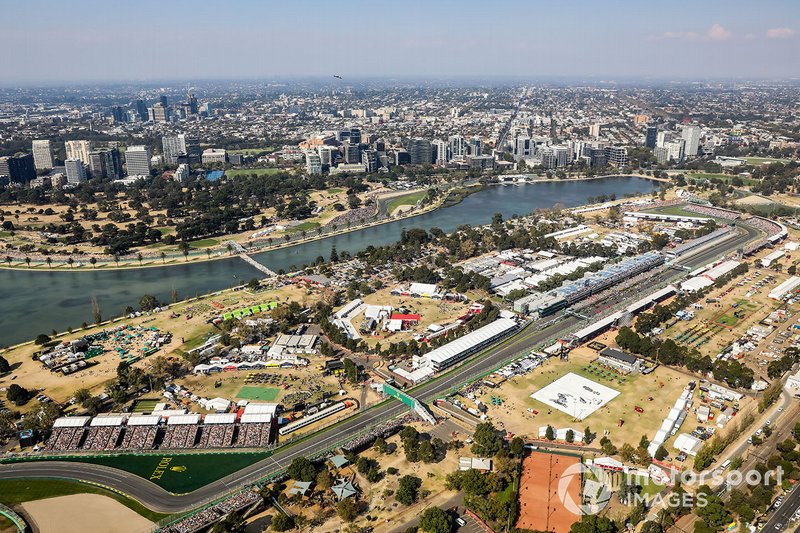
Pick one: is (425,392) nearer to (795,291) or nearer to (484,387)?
(484,387)

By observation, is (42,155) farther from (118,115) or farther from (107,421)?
(107,421)

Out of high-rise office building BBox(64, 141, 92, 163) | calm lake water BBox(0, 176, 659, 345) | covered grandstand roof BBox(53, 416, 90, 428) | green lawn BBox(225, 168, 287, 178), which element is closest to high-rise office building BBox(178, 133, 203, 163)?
green lawn BBox(225, 168, 287, 178)

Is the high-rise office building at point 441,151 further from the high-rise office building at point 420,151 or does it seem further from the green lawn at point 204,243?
the green lawn at point 204,243

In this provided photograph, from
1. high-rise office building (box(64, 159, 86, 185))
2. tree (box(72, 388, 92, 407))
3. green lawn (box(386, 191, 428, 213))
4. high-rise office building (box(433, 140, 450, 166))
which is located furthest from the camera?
high-rise office building (box(433, 140, 450, 166))

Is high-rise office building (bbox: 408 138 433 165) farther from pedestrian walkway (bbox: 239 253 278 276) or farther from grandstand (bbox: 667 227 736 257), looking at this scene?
grandstand (bbox: 667 227 736 257)

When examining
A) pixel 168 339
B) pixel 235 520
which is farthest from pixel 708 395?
pixel 168 339
